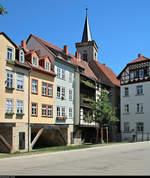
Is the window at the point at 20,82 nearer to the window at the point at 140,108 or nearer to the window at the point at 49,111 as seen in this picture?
the window at the point at 49,111

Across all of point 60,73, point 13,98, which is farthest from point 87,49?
point 13,98

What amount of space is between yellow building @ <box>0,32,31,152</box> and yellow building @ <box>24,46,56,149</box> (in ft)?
3.58

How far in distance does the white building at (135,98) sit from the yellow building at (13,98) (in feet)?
70.9

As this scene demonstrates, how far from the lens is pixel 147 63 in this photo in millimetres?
45188

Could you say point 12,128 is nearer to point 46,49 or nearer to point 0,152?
point 0,152

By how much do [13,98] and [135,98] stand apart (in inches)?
999

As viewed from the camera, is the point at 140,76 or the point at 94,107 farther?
the point at 140,76

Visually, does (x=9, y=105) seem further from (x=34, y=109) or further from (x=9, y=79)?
(x=34, y=109)

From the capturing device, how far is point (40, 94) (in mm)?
30703

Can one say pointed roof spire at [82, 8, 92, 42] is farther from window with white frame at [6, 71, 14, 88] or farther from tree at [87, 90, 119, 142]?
window with white frame at [6, 71, 14, 88]

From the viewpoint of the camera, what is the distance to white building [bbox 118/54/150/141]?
44594 millimetres

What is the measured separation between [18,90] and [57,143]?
11.1 m

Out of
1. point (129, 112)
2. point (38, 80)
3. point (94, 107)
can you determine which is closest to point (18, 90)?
point (38, 80)

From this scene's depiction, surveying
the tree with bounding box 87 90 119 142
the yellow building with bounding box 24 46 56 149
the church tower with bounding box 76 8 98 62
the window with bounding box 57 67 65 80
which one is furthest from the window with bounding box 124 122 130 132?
the yellow building with bounding box 24 46 56 149
